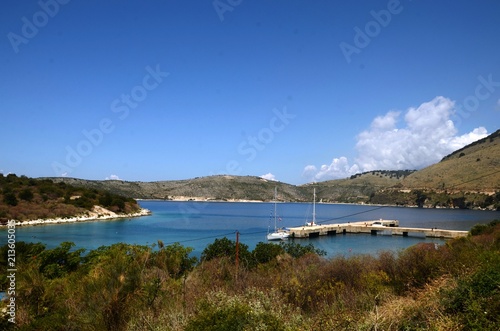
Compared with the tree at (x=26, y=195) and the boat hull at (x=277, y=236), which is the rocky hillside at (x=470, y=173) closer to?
the boat hull at (x=277, y=236)

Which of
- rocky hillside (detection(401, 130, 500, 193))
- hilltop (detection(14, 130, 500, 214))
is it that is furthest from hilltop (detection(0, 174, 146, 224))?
rocky hillside (detection(401, 130, 500, 193))

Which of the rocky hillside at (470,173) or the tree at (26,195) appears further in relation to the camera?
the rocky hillside at (470,173)

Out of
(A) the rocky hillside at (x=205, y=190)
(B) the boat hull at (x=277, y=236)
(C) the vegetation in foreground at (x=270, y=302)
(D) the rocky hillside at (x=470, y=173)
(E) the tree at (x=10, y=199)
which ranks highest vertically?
(D) the rocky hillside at (x=470, y=173)

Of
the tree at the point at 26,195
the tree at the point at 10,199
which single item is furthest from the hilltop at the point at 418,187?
the tree at the point at 10,199

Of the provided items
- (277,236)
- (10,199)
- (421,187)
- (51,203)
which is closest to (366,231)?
(277,236)

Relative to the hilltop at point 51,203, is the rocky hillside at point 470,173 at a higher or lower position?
higher

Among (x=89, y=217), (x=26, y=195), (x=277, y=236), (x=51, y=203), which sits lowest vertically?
(x=277, y=236)

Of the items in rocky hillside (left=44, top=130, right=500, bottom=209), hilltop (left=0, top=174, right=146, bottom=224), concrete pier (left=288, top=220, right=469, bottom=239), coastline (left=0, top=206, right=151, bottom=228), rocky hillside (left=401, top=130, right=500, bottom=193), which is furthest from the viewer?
rocky hillside (left=44, top=130, right=500, bottom=209)

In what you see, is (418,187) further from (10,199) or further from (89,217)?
(10,199)

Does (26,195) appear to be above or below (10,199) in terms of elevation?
above

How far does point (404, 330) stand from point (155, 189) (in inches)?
7351

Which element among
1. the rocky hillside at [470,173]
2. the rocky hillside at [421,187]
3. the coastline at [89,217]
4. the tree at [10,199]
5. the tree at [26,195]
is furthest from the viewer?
the rocky hillside at [421,187]

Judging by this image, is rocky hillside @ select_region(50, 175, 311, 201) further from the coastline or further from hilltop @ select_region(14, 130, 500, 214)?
the coastline

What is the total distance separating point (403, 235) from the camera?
61844mm
